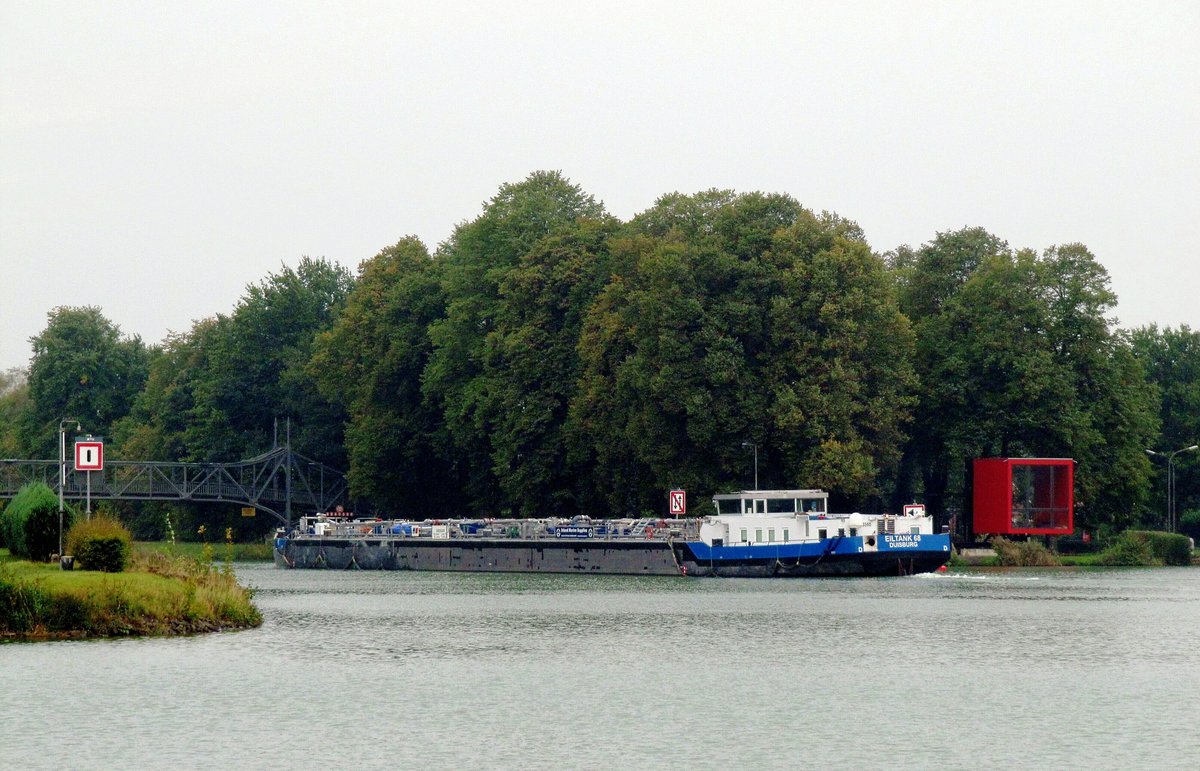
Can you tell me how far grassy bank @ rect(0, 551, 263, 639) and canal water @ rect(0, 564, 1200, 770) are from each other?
3.38 feet

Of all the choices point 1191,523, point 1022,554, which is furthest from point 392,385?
point 1191,523

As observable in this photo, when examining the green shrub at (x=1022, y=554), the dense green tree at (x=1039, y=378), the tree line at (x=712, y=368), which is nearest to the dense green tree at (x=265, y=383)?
the tree line at (x=712, y=368)

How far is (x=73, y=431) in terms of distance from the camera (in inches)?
5138

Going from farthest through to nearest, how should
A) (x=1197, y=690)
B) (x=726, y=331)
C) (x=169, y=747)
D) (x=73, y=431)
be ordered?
(x=73, y=431)
(x=726, y=331)
(x=1197, y=690)
(x=169, y=747)

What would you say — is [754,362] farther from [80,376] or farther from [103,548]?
[80,376]

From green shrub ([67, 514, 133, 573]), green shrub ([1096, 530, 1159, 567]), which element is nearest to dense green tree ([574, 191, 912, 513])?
green shrub ([1096, 530, 1159, 567])

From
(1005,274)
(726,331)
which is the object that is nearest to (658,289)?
(726,331)

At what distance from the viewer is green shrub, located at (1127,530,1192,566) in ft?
303

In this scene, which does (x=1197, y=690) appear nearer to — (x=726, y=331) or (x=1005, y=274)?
(x=726, y=331)

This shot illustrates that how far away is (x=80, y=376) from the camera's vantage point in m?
131

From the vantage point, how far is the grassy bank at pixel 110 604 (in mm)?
40469

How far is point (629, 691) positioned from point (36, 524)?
2449cm

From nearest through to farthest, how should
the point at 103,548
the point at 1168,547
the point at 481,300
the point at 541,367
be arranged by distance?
1. the point at 103,548
2. the point at 541,367
3. the point at 1168,547
4. the point at 481,300

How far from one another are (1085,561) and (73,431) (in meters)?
74.3
